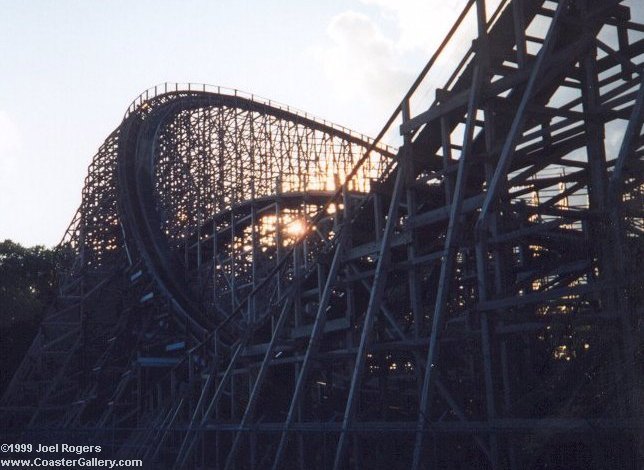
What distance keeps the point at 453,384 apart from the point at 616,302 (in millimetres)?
3555

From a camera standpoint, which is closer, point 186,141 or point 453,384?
point 453,384

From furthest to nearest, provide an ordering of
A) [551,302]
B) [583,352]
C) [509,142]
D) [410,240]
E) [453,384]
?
[453,384]
[410,240]
[551,302]
[509,142]
[583,352]

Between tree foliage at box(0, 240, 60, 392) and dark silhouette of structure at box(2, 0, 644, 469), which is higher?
tree foliage at box(0, 240, 60, 392)

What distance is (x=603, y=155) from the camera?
25.9ft

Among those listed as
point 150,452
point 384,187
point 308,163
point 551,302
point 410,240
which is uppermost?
point 308,163

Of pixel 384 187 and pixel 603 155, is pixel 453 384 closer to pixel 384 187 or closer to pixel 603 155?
pixel 384 187

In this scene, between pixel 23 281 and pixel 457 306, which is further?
pixel 23 281

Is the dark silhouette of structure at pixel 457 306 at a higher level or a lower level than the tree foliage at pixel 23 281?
lower

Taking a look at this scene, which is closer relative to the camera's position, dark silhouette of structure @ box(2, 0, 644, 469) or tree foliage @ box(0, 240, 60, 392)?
dark silhouette of structure @ box(2, 0, 644, 469)

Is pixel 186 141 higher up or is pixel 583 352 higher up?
pixel 186 141

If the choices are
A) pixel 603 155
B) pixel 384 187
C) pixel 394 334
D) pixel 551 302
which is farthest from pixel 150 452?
Answer: pixel 603 155

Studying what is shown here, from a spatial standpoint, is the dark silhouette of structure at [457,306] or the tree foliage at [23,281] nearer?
the dark silhouette of structure at [457,306]

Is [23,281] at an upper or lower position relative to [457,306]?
upper

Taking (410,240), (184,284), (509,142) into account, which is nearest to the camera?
(509,142)
